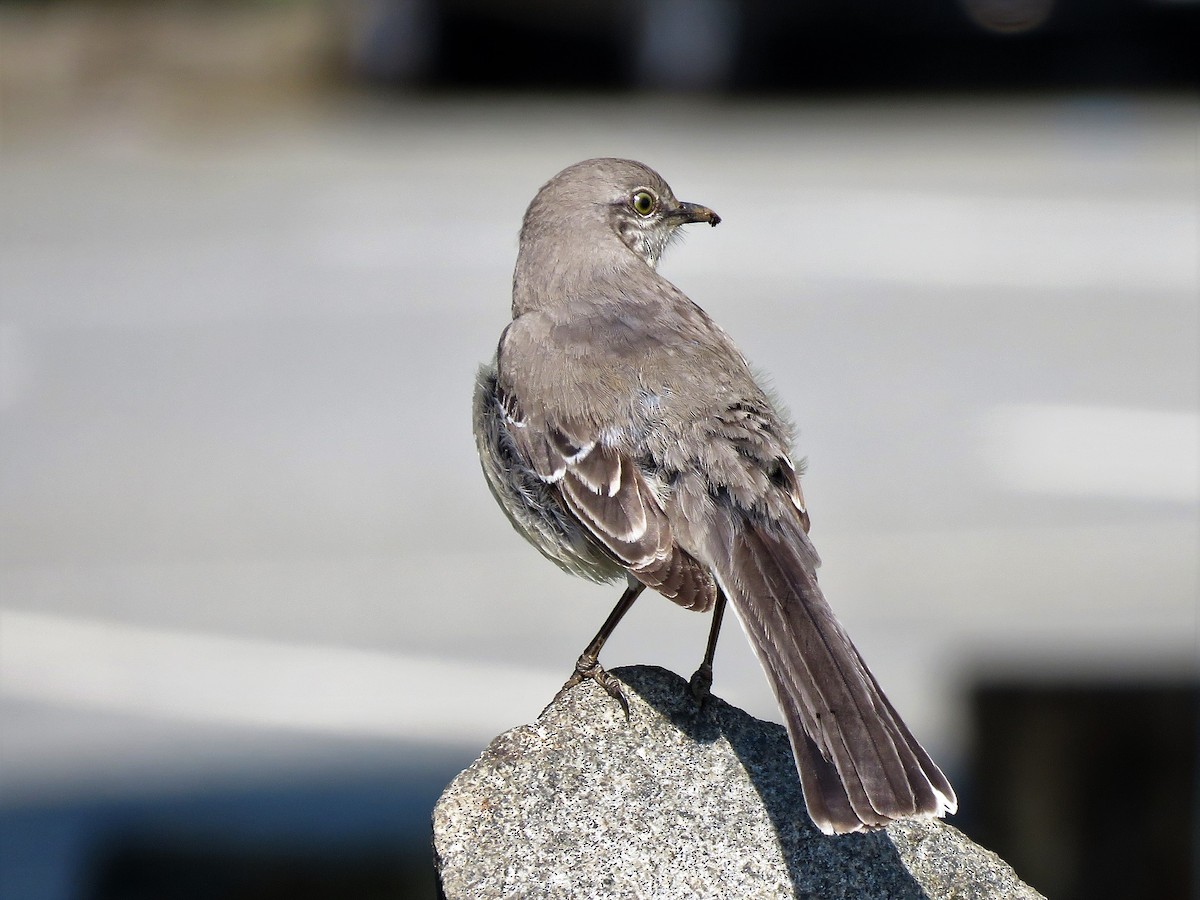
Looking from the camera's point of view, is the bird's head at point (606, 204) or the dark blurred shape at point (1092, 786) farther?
the dark blurred shape at point (1092, 786)

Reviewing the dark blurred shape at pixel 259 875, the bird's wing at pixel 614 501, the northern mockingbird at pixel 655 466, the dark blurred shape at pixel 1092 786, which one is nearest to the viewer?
the northern mockingbird at pixel 655 466

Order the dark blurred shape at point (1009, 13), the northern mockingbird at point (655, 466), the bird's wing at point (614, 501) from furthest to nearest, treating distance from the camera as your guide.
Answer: the dark blurred shape at point (1009, 13), the bird's wing at point (614, 501), the northern mockingbird at point (655, 466)

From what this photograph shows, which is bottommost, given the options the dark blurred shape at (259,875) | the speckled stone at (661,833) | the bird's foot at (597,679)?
the speckled stone at (661,833)

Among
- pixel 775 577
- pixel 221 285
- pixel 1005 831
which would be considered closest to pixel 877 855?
pixel 775 577

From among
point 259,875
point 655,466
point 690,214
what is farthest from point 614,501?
point 259,875

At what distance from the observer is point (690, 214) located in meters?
5.87

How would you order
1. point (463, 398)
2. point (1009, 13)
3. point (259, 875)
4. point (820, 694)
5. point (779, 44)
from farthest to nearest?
point (779, 44) < point (1009, 13) < point (463, 398) < point (259, 875) < point (820, 694)

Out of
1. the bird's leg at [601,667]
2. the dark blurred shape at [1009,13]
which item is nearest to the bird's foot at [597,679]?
the bird's leg at [601,667]

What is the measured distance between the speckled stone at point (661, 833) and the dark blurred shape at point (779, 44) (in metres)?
25.4

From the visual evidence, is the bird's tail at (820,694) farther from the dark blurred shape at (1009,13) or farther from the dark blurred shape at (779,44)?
the dark blurred shape at (1009,13)

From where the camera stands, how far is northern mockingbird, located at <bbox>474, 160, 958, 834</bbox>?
13.4 ft

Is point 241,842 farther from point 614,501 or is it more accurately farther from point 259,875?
point 614,501

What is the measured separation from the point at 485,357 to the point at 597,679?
38.6 feet

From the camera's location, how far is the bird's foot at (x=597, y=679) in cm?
430
